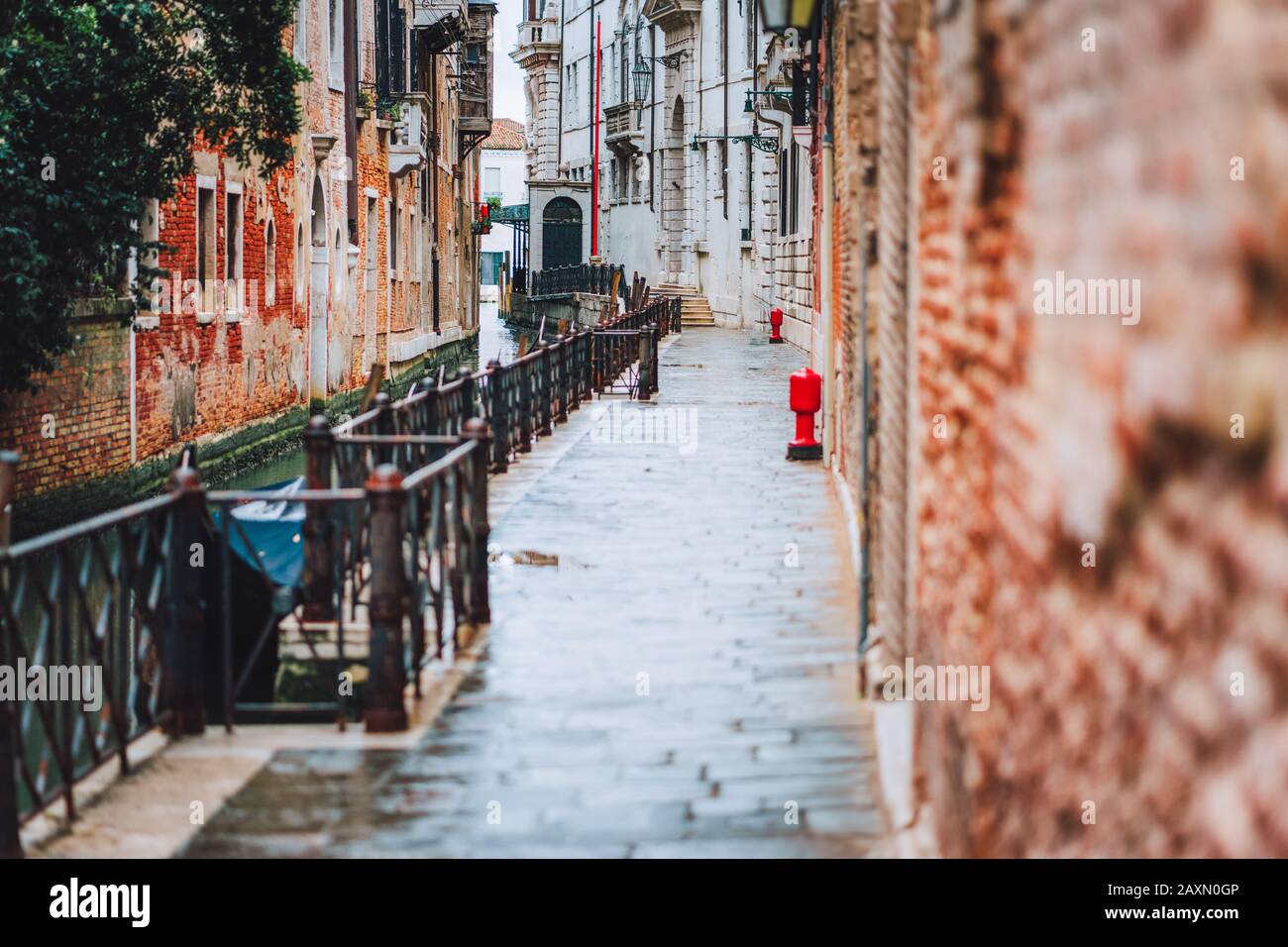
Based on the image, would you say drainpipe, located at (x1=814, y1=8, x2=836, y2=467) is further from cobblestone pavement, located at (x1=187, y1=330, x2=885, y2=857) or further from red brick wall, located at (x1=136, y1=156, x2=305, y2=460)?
red brick wall, located at (x1=136, y1=156, x2=305, y2=460)

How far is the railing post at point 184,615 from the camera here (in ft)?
22.1

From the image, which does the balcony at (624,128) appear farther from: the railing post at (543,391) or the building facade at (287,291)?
the railing post at (543,391)

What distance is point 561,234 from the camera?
210ft

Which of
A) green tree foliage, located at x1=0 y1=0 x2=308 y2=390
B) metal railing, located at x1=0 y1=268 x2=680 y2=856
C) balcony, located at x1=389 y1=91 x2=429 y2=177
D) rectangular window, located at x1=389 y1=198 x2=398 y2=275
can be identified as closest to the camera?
metal railing, located at x1=0 y1=268 x2=680 y2=856

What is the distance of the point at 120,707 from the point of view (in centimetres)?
650

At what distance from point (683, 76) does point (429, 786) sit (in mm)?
43127

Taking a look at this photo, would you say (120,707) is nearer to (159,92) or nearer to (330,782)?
(330,782)

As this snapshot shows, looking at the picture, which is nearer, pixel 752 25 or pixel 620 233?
pixel 752 25

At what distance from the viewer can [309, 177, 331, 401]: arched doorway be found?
1045 inches

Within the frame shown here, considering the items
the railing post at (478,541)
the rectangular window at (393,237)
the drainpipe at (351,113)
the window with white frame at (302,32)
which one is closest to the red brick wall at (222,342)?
the window with white frame at (302,32)

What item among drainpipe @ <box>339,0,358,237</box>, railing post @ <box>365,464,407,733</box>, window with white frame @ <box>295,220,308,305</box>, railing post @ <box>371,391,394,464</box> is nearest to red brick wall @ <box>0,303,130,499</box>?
railing post @ <box>371,391,394,464</box>

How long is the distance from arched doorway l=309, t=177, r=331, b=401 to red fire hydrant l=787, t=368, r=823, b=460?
12.5 metres

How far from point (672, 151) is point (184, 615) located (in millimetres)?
44378
